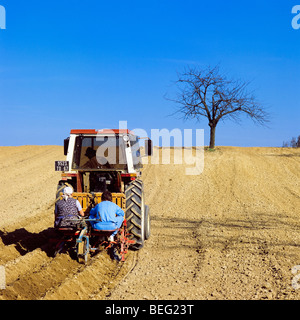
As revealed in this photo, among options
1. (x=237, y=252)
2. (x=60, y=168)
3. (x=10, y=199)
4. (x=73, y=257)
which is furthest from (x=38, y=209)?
(x=237, y=252)

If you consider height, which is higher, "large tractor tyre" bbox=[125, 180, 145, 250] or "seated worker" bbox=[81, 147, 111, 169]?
"seated worker" bbox=[81, 147, 111, 169]

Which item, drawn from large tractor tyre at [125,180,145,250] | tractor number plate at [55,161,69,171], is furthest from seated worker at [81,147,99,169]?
large tractor tyre at [125,180,145,250]

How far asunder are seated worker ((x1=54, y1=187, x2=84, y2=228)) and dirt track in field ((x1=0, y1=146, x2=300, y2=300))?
0.68 meters

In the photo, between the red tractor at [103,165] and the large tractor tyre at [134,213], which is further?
the red tractor at [103,165]

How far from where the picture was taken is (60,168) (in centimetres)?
862

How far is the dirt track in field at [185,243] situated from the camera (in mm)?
6055

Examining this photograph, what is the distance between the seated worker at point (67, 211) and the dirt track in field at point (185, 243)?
0.68 metres

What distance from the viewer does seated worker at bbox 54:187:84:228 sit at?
7371mm

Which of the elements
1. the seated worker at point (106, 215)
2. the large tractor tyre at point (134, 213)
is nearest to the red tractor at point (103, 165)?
the large tractor tyre at point (134, 213)

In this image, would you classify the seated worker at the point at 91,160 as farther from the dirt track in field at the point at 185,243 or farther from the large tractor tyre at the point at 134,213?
the dirt track in field at the point at 185,243

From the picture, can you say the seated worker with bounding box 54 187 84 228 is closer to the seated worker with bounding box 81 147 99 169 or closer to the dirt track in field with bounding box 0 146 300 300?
the dirt track in field with bounding box 0 146 300 300

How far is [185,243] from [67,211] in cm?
342

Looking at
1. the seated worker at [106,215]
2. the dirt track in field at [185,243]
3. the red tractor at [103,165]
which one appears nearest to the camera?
the dirt track in field at [185,243]

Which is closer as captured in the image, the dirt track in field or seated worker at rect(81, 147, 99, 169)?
the dirt track in field
